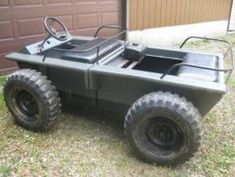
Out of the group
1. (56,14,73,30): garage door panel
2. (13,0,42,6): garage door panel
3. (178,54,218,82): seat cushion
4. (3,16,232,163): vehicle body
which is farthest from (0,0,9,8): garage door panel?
(178,54,218,82): seat cushion

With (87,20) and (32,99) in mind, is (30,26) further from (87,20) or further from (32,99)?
(32,99)

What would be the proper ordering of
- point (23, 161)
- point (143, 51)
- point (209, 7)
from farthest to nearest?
point (209, 7) < point (143, 51) < point (23, 161)

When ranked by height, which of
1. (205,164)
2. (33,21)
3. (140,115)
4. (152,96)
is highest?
(33,21)

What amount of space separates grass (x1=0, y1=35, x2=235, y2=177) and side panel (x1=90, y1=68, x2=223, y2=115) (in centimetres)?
50

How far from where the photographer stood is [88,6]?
20.0ft

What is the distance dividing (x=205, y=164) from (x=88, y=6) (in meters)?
4.18

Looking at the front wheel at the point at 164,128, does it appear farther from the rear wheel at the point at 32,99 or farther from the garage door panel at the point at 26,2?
the garage door panel at the point at 26,2

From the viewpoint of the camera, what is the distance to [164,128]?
2.86 m

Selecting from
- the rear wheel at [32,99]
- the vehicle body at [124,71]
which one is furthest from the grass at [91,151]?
the vehicle body at [124,71]

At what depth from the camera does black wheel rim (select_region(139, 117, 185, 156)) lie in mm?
2781

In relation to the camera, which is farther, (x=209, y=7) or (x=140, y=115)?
(x=209, y=7)

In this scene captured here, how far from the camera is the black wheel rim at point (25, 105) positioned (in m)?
3.39

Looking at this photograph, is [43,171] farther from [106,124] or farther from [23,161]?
[106,124]

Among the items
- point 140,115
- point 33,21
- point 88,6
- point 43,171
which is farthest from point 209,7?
point 43,171
